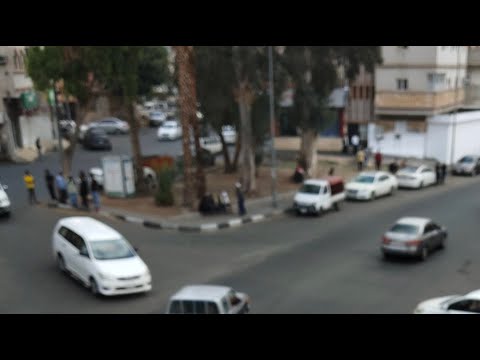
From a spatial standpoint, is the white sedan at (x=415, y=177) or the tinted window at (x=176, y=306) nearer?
the tinted window at (x=176, y=306)

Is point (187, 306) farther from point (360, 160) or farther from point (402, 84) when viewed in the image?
point (402, 84)

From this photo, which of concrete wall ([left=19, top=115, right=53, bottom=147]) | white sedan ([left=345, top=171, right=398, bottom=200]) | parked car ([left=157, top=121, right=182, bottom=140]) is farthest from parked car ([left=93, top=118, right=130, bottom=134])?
white sedan ([left=345, top=171, right=398, bottom=200])

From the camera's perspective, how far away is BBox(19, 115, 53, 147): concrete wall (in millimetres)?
32547

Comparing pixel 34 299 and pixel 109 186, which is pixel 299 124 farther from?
pixel 34 299

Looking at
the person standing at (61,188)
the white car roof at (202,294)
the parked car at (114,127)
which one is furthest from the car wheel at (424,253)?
the parked car at (114,127)

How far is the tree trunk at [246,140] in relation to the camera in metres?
24.8

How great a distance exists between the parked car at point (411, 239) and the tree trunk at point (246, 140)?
9.98m

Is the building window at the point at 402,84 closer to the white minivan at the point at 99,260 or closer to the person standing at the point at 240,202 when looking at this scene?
the person standing at the point at 240,202

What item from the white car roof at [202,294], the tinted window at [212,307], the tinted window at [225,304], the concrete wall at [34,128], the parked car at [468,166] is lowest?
the parked car at [468,166]

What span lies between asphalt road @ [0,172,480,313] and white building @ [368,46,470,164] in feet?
50.6

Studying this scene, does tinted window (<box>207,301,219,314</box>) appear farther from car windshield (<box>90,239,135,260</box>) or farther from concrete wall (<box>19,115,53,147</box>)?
concrete wall (<box>19,115,53,147</box>)

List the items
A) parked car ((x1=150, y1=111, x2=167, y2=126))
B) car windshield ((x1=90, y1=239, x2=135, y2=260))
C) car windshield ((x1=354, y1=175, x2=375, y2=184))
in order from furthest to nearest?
parked car ((x1=150, y1=111, x2=167, y2=126)), car windshield ((x1=354, y1=175, x2=375, y2=184)), car windshield ((x1=90, y1=239, x2=135, y2=260))

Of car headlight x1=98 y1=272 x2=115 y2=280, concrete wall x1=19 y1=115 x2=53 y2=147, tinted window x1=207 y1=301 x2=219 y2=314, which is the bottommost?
car headlight x1=98 y1=272 x2=115 y2=280
